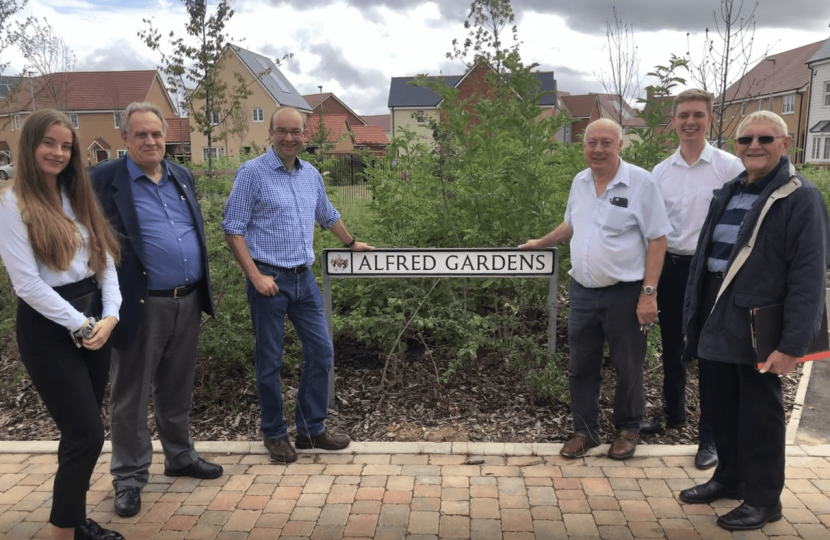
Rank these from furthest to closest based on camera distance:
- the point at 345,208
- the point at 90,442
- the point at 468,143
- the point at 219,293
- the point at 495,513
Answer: the point at 345,208, the point at 468,143, the point at 219,293, the point at 495,513, the point at 90,442

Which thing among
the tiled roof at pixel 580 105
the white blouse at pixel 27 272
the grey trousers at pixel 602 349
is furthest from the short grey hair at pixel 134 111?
the tiled roof at pixel 580 105

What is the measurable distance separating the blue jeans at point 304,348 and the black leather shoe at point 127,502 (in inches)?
33.9

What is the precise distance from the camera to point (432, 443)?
432 cm

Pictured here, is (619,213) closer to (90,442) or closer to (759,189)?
(759,189)

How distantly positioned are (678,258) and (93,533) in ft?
12.0

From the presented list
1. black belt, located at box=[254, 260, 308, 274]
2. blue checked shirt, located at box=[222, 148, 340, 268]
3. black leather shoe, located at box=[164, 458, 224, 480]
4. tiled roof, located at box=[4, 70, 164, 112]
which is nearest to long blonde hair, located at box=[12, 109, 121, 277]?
blue checked shirt, located at box=[222, 148, 340, 268]

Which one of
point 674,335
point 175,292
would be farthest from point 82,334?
point 674,335

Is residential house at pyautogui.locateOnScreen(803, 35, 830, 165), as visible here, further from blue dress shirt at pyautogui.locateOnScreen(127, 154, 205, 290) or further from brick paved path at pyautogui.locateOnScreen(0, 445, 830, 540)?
blue dress shirt at pyautogui.locateOnScreen(127, 154, 205, 290)

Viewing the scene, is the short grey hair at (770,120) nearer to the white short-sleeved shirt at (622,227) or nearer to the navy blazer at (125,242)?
the white short-sleeved shirt at (622,227)

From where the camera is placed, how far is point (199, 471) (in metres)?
3.95

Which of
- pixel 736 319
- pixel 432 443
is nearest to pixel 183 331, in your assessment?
pixel 432 443

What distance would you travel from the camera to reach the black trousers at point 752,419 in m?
3.31

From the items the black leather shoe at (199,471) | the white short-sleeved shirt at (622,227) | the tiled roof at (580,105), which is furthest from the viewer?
the tiled roof at (580,105)

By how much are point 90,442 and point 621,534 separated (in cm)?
262
